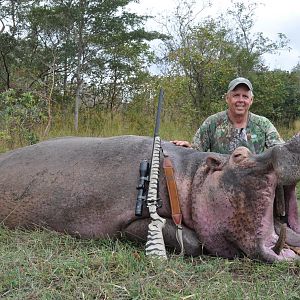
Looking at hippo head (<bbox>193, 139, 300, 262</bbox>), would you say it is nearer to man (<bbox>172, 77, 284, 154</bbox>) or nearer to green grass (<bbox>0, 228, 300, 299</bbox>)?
green grass (<bbox>0, 228, 300, 299</bbox>)

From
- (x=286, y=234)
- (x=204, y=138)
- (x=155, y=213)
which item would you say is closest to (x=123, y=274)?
(x=155, y=213)

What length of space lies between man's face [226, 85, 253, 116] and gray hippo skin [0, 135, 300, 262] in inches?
44.2

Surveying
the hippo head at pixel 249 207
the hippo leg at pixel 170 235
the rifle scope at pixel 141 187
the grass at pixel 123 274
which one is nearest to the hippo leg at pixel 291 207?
the hippo head at pixel 249 207

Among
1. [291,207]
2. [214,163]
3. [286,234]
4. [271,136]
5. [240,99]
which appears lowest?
[286,234]

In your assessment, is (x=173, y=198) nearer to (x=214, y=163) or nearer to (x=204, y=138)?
(x=214, y=163)

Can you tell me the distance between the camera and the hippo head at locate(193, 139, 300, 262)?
108 inches

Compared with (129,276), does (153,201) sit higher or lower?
higher

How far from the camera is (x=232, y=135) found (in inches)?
181

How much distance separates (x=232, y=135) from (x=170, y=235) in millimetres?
1737

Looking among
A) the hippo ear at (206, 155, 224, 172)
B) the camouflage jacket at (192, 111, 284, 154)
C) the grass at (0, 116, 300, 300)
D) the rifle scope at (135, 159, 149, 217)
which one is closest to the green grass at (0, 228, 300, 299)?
the grass at (0, 116, 300, 300)

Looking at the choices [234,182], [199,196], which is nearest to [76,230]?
[199,196]

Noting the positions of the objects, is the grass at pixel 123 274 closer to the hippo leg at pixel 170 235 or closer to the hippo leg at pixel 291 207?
the hippo leg at pixel 170 235

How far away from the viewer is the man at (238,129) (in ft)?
14.8

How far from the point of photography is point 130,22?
15195 mm
